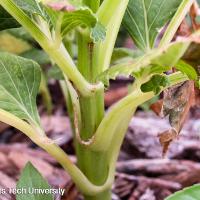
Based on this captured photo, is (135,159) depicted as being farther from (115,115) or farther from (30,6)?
(30,6)

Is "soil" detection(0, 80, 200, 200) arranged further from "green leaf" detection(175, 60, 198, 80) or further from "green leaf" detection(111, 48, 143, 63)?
"green leaf" detection(175, 60, 198, 80)

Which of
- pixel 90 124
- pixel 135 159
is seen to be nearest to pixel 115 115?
pixel 90 124

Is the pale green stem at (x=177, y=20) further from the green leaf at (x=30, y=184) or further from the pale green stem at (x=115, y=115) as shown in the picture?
the green leaf at (x=30, y=184)

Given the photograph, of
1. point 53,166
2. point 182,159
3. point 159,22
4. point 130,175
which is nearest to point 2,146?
→ point 53,166

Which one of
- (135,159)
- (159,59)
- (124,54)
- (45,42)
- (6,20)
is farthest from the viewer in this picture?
(135,159)

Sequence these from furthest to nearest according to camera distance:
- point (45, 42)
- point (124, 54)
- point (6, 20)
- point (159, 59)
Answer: point (124, 54) → point (6, 20) → point (45, 42) → point (159, 59)
